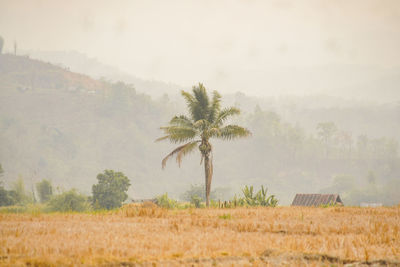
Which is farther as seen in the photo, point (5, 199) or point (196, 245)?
point (5, 199)

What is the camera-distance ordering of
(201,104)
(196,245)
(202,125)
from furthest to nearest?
(201,104) → (202,125) → (196,245)

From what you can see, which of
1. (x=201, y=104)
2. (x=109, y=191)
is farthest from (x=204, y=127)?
(x=109, y=191)

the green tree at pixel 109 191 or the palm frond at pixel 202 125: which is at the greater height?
the palm frond at pixel 202 125

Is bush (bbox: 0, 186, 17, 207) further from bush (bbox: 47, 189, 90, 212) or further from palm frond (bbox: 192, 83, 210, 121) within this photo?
palm frond (bbox: 192, 83, 210, 121)

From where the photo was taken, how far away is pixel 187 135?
28922 millimetres

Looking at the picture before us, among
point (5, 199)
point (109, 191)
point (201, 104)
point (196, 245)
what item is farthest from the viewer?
point (5, 199)

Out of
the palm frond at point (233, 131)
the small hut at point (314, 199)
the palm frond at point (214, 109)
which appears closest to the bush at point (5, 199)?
the small hut at point (314, 199)

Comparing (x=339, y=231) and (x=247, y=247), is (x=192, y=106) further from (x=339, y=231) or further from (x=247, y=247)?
(x=247, y=247)

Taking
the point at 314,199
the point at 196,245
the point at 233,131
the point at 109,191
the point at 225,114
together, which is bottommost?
the point at 196,245

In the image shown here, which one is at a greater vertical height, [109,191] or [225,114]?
[225,114]

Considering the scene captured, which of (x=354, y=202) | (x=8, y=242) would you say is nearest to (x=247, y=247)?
(x=8, y=242)

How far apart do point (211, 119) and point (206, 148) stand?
2.35 meters

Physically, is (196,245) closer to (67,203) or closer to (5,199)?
(67,203)

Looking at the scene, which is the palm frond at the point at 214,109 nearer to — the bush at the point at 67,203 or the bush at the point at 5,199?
the bush at the point at 67,203
